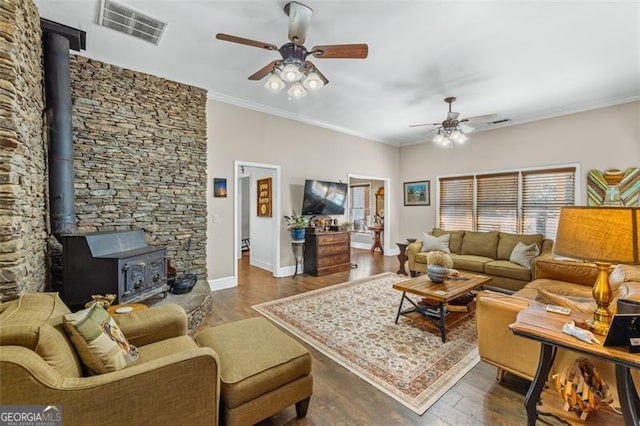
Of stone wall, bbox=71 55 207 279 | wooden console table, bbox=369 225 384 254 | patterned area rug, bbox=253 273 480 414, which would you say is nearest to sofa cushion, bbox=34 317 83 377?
patterned area rug, bbox=253 273 480 414

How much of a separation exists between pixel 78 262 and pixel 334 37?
3.40m

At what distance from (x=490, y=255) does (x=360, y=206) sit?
5.04 meters

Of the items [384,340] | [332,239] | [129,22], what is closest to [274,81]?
[129,22]

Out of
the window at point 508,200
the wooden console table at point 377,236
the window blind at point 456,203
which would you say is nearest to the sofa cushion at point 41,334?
the window at point 508,200

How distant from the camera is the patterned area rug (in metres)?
2.18

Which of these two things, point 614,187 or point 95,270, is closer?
point 95,270

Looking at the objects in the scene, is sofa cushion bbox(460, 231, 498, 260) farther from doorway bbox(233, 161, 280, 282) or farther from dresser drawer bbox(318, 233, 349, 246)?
doorway bbox(233, 161, 280, 282)

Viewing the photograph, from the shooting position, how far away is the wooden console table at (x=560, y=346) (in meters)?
1.27

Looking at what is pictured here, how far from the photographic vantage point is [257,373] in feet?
5.16

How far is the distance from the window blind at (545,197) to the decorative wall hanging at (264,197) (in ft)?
17.2

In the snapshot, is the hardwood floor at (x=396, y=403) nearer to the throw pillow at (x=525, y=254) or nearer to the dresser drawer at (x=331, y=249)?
the throw pillow at (x=525, y=254)

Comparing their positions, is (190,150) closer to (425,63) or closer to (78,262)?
(78,262)

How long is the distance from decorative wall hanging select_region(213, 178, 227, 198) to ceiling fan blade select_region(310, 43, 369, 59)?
9.02 ft

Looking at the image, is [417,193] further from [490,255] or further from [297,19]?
[297,19]
